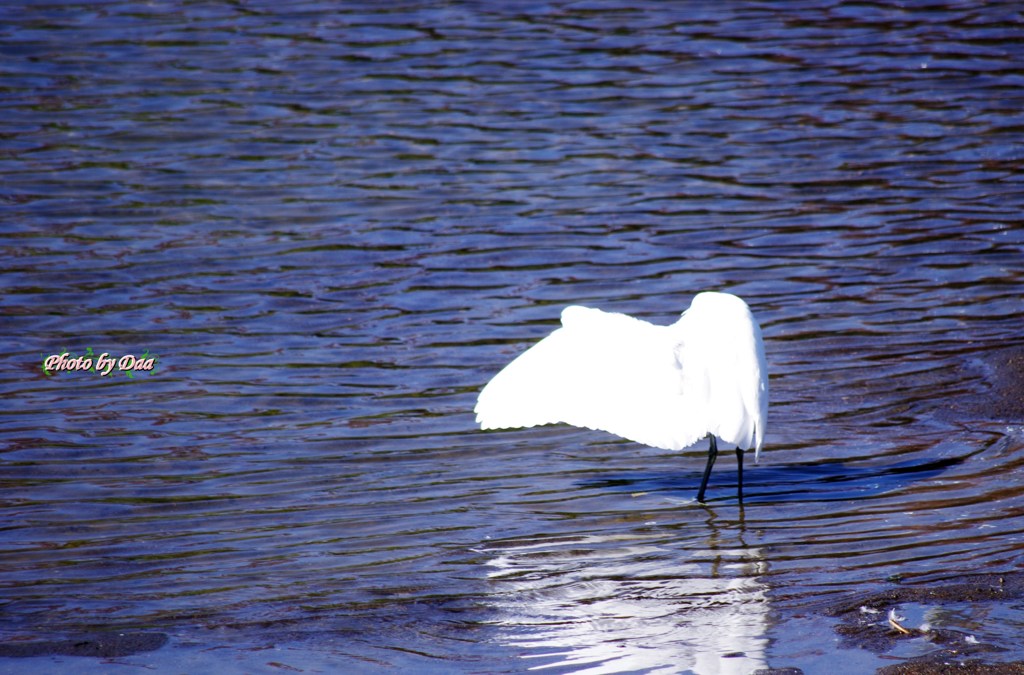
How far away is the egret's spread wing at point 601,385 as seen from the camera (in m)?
6.16

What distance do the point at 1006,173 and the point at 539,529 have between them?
6905 mm

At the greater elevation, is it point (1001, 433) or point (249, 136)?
point (249, 136)

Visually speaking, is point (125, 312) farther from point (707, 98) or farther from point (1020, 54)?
point (1020, 54)

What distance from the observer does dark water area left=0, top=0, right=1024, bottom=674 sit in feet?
18.0

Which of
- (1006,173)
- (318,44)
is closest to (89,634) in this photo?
(1006,173)

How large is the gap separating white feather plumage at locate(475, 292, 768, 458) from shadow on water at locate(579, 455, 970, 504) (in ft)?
1.26

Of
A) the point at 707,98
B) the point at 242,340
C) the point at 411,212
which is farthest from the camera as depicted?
the point at 707,98

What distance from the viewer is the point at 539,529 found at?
6.32 metres

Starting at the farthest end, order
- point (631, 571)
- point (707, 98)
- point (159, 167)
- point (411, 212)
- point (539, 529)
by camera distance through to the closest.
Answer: point (707, 98) < point (159, 167) < point (411, 212) < point (539, 529) < point (631, 571)

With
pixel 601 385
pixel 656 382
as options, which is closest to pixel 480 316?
pixel 601 385

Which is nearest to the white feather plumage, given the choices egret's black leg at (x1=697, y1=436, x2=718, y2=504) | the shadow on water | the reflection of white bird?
the reflection of white bird

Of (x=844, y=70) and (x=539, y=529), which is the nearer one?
(x=539, y=529)

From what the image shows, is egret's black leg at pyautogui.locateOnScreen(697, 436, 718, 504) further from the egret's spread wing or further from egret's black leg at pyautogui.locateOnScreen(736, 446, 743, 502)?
the egret's spread wing


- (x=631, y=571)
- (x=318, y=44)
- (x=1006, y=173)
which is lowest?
(x=631, y=571)
